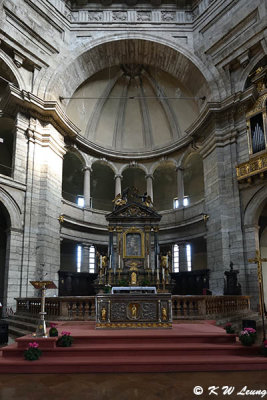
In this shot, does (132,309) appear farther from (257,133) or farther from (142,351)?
(257,133)

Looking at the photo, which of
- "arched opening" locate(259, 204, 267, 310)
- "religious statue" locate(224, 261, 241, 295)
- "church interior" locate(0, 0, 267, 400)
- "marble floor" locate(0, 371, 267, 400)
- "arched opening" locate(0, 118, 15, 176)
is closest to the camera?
"marble floor" locate(0, 371, 267, 400)

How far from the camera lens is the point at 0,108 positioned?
702 inches

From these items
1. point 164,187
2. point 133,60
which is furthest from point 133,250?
point 133,60

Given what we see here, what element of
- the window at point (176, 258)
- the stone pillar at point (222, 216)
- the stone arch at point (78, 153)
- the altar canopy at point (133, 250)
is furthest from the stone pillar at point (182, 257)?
the stone arch at point (78, 153)

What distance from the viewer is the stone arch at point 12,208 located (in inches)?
621

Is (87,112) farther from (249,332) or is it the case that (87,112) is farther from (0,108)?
(249,332)

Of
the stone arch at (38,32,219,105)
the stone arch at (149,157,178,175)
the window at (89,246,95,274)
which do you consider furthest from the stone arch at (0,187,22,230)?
the stone arch at (149,157,178,175)

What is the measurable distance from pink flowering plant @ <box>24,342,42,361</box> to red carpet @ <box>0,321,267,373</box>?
12 centimetres

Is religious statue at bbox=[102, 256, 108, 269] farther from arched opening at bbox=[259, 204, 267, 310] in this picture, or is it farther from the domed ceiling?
the domed ceiling

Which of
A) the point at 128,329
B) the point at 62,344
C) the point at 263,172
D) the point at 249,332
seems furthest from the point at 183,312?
the point at 263,172

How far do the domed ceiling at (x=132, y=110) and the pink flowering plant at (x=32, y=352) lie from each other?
18.7 m

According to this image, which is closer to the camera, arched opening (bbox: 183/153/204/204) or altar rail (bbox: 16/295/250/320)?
altar rail (bbox: 16/295/250/320)

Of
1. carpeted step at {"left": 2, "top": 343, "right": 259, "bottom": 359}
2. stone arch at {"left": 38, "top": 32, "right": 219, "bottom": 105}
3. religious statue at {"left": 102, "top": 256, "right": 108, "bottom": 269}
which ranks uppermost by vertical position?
stone arch at {"left": 38, "top": 32, "right": 219, "bottom": 105}

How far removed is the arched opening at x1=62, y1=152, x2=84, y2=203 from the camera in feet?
83.0
